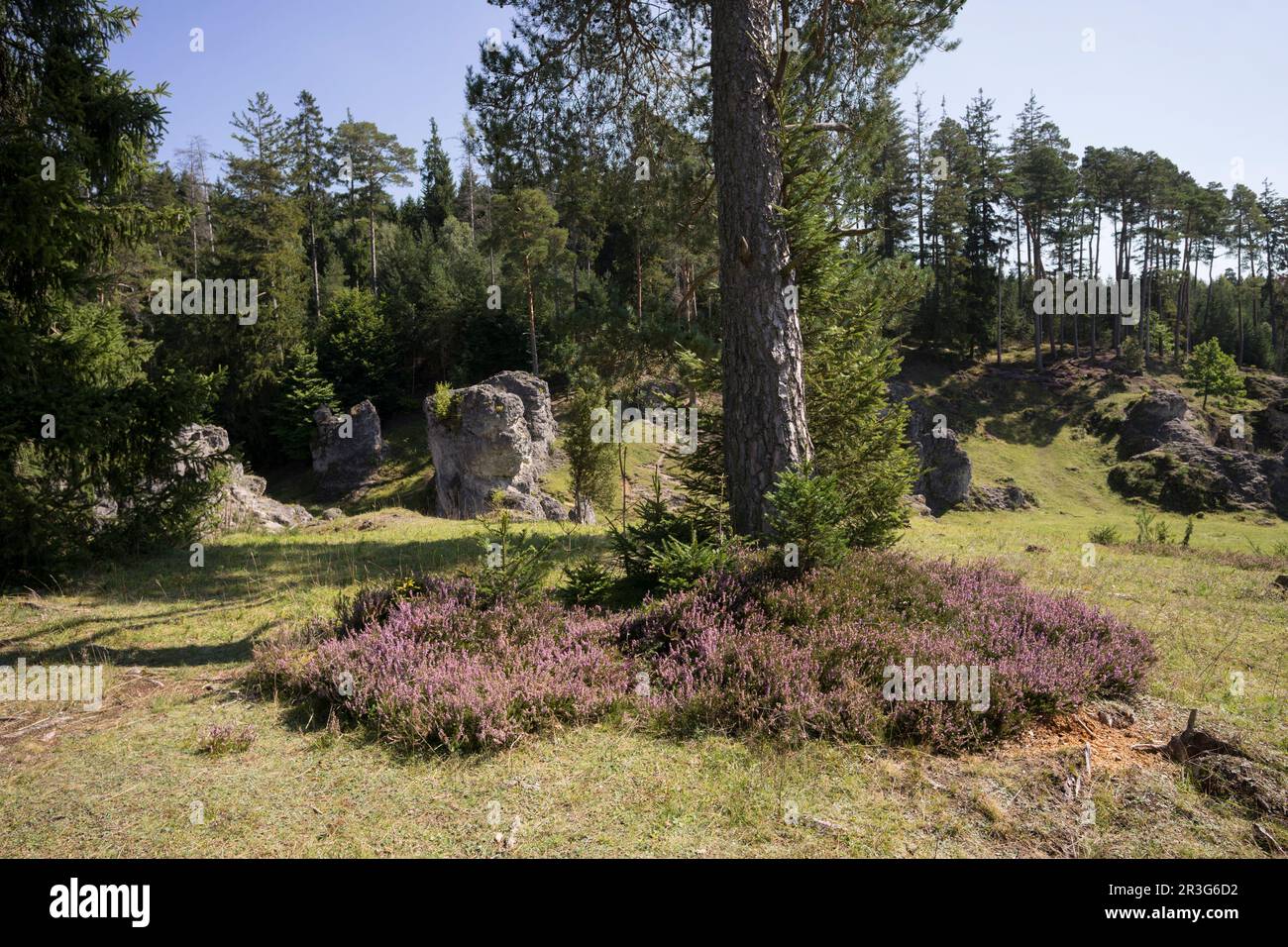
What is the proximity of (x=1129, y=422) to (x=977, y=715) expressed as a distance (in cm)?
5429

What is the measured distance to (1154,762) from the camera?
4.52 m

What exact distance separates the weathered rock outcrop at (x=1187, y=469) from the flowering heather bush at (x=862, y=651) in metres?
43.8

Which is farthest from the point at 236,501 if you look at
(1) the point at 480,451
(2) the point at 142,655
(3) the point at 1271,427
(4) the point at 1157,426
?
(3) the point at 1271,427

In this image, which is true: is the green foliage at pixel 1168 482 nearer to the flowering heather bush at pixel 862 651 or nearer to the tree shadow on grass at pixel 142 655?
the flowering heather bush at pixel 862 651

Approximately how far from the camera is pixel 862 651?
5.65 metres

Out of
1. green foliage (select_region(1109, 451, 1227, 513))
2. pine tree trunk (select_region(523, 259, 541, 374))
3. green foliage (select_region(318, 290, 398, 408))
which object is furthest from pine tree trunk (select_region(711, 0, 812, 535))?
green foliage (select_region(1109, 451, 1227, 513))

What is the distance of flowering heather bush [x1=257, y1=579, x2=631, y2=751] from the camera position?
4.93 m

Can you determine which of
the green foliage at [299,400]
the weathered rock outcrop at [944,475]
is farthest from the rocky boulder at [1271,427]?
the green foliage at [299,400]

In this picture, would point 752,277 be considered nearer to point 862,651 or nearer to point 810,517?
point 810,517

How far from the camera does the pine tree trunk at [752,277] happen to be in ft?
26.9

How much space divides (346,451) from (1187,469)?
51622 mm

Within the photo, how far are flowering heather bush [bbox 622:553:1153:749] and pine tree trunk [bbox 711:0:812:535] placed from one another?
1.78m

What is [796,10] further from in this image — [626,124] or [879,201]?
[879,201]
